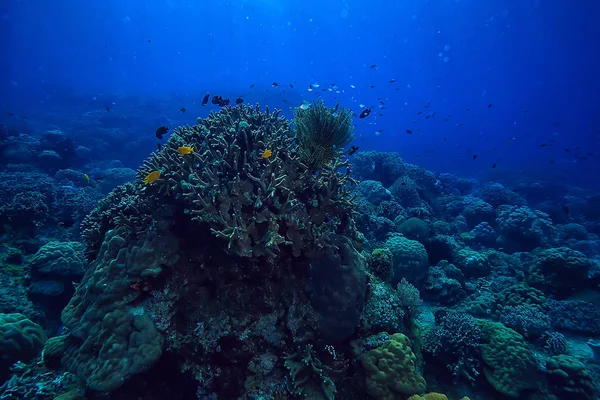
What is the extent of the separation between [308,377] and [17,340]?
5406mm

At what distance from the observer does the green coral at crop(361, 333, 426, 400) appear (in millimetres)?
4457

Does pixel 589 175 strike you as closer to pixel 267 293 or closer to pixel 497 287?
pixel 497 287

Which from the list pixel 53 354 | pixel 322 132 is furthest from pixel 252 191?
pixel 53 354

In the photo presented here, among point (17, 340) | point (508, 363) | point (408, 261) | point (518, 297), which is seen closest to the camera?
point (17, 340)

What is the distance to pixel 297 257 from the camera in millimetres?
4773

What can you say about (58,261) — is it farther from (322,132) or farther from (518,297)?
(518,297)

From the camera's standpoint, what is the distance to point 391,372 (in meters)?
4.47

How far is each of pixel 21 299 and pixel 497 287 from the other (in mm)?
14229

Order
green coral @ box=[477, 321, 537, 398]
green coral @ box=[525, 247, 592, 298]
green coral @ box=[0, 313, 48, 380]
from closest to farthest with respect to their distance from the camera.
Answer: green coral @ box=[0, 313, 48, 380]
green coral @ box=[477, 321, 537, 398]
green coral @ box=[525, 247, 592, 298]

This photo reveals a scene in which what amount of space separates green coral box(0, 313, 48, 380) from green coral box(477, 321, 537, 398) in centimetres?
907

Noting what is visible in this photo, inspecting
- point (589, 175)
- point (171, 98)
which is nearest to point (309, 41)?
point (171, 98)

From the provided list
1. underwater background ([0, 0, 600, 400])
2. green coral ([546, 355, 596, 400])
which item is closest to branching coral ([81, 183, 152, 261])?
underwater background ([0, 0, 600, 400])

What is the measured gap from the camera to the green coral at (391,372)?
446cm

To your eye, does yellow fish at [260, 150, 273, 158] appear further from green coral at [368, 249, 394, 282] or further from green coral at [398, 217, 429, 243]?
green coral at [398, 217, 429, 243]
